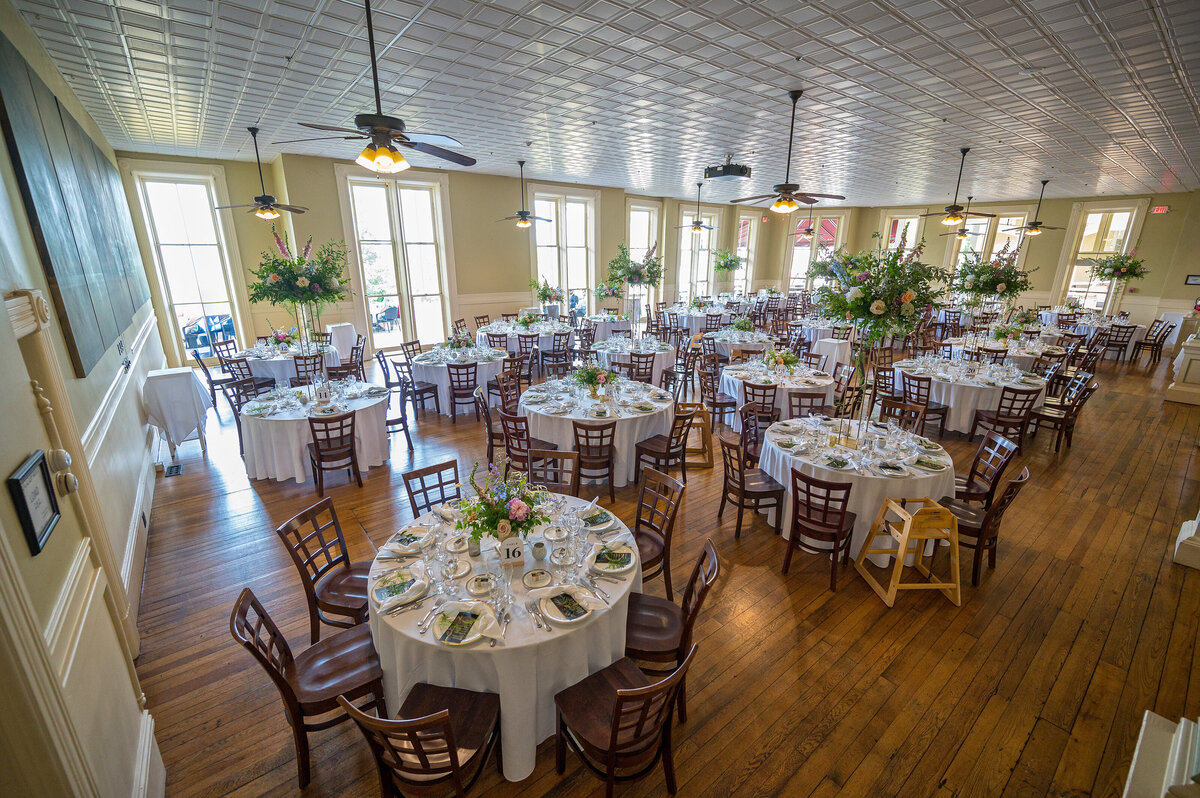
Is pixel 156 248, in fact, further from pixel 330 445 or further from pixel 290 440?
pixel 330 445

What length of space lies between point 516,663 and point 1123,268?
1965cm

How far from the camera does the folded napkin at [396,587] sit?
8.60 feet

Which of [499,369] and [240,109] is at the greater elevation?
[240,109]

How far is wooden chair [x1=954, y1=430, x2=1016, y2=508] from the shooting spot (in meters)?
4.40

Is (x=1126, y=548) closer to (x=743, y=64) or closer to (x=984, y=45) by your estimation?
(x=984, y=45)

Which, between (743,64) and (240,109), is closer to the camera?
(743,64)

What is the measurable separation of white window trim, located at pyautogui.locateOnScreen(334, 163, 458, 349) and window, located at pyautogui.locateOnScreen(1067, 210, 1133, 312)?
63.5 feet

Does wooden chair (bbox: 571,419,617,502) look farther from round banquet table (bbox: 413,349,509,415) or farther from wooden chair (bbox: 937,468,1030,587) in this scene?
round banquet table (bbox: 413,349,509,415)

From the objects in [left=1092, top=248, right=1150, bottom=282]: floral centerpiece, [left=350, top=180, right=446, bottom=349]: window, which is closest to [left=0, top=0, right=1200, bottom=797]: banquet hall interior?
[left=350, top=180, right=446, bottom=349]: window

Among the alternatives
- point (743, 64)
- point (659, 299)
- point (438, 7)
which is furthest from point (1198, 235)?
point (438, 7)

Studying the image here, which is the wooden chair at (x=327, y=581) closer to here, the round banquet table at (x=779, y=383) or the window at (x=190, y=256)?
the round banquet table at (x=779, y=383)

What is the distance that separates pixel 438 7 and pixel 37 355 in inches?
146

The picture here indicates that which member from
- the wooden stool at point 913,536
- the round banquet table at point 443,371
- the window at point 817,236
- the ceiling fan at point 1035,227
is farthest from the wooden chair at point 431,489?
the window at point 817,236

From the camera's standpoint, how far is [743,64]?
Result: 5.07m
